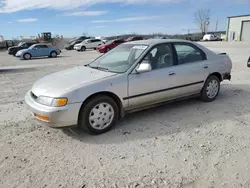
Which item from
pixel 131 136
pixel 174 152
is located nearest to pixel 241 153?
pixel 174 152

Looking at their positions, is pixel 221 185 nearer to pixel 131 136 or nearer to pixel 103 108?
pixel 131 136

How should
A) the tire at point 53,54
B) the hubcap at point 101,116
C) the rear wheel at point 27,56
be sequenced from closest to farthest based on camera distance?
the hubcap at point 101,116
the rear wheel at point 27,56
the tire at point 53,54

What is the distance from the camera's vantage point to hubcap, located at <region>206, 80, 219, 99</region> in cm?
499

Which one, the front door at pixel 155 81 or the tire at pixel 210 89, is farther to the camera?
the tire at pixel 210 89

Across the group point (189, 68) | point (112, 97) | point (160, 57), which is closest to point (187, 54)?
point (189, 68)

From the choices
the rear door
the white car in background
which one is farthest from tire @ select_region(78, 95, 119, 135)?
the white car in background

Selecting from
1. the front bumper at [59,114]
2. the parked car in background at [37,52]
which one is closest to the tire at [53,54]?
the parked car in background at [37,52]

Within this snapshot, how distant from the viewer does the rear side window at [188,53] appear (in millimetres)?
4465

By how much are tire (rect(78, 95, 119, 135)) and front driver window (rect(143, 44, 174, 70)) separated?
1092mm

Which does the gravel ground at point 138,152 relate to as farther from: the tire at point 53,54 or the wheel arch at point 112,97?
the tire at point 53,54

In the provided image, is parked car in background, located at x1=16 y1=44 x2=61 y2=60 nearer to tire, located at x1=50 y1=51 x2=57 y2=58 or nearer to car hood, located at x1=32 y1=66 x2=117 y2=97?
tire, located at x1=50 y1=51 x2=57 y2=58

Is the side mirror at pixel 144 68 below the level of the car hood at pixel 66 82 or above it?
above

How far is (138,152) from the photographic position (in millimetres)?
3072

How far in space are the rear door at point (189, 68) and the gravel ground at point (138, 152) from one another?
50cm
